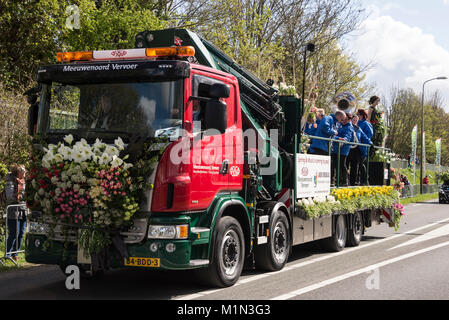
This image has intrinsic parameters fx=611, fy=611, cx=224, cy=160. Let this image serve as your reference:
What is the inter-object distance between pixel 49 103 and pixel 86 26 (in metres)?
10.3

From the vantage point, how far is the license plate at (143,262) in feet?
22.6

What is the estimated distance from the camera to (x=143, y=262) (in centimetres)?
692

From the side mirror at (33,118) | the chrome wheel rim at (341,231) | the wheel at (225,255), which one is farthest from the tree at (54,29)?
the wheel at (225,255)

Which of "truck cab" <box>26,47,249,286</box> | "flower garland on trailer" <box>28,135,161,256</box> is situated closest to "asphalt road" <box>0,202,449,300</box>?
"truck cab" <box>26,47,249,286</box>

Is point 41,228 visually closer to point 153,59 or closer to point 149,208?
point 149,208

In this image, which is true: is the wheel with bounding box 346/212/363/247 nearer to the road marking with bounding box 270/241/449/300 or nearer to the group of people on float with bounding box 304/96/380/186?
the group of people on float with bounding box 304/96/380/186

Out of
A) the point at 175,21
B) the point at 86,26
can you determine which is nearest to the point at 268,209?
the point at 86,26

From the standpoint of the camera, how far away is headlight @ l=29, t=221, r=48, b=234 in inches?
289

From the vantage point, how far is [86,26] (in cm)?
1745

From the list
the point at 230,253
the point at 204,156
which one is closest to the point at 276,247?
the point at 230,253

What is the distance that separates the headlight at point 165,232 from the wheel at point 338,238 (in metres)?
5.67

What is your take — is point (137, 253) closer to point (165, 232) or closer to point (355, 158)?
point (165, 232)

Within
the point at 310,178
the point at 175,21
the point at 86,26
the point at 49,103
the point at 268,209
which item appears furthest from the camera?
the point at 175,21

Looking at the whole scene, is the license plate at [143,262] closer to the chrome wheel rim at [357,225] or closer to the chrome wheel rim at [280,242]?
the chrome wheel rim at [280,242]
